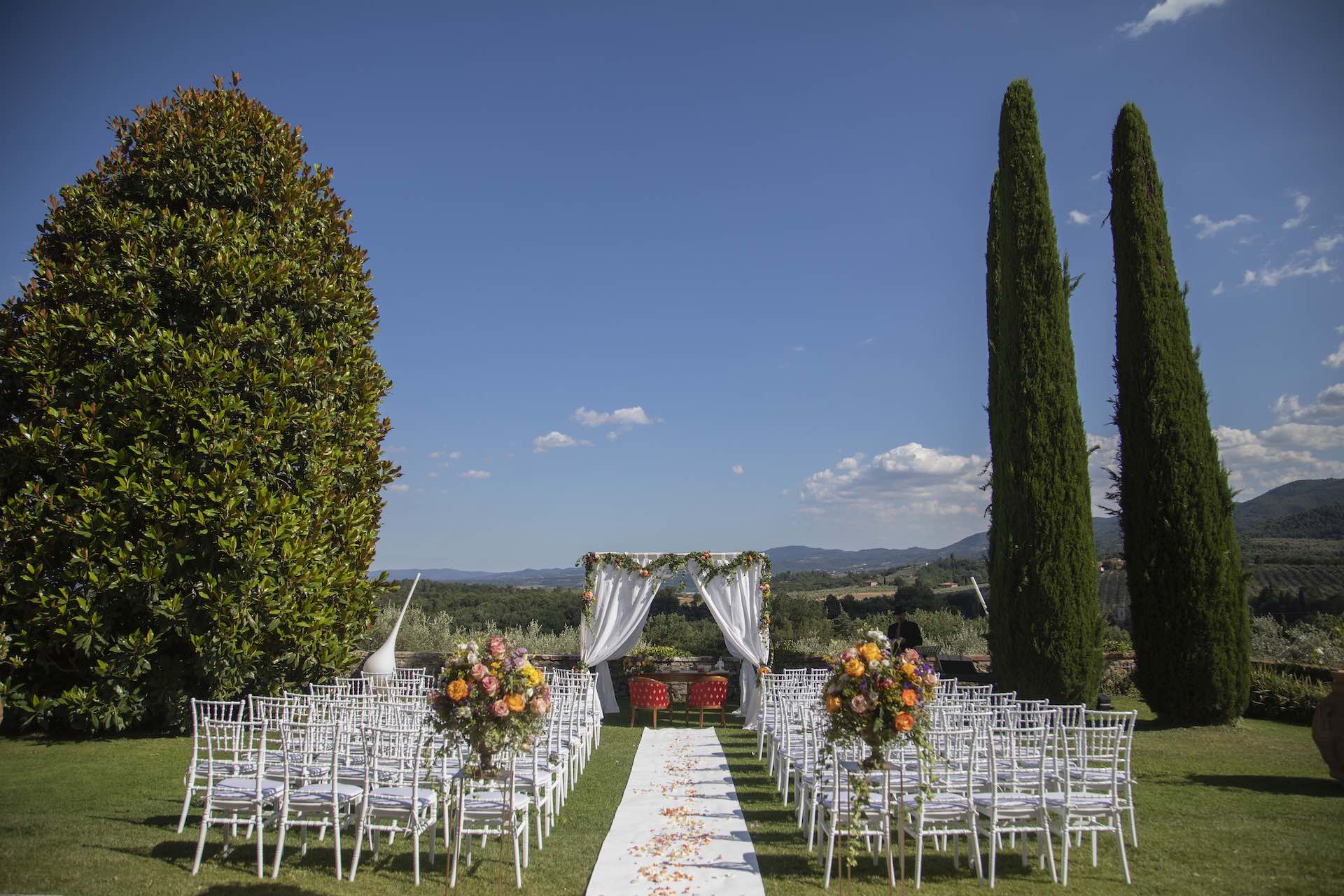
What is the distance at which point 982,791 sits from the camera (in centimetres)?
590

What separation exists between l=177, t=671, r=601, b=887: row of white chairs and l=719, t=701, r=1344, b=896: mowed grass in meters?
1.87

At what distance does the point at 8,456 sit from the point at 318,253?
450 centimetres

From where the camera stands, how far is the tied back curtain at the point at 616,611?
13.6 metres

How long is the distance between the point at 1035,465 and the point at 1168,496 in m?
1.80

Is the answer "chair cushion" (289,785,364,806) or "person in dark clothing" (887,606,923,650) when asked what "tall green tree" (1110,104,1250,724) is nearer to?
"person in dark clothing" (887,606,923,650)

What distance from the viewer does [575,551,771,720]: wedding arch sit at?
13.4 meters

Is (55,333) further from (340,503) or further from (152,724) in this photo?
(152,724)

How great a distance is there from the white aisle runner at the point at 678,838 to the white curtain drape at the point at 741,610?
3291 mm

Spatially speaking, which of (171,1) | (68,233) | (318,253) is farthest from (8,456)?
(171,1)

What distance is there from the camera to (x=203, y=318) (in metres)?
10.5

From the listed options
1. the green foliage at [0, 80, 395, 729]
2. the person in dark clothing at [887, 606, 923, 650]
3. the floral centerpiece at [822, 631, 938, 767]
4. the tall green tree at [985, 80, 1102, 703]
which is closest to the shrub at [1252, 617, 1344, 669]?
the tall green tree at [985, 80, 1102, 703]

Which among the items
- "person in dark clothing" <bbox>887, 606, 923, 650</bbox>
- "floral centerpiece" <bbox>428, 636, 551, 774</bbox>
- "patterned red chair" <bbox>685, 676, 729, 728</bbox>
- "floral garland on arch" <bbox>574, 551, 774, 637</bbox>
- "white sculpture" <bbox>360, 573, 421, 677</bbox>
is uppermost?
"floral garland on arch" <bbox>574, 551, 774, 637</bbox>

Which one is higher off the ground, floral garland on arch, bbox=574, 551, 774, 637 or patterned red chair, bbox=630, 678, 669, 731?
floral garland on arch, bbox=574, 551, 774, 637

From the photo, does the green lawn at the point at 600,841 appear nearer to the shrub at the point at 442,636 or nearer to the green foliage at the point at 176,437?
the green foliage at the point at 176,437
